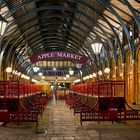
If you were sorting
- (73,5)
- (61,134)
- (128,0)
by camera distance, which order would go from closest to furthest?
1. (61,134)
2. (128,0)
3. (73,5)

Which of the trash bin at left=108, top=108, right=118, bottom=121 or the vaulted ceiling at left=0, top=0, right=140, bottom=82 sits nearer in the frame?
the trash bin at left=108, top=108, right=118, bottom=121

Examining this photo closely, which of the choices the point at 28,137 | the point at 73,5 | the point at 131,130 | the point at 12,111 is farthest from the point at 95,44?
the point at 73,5

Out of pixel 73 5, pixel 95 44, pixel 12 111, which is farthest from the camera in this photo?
pixel 73 5

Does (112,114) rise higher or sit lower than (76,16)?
lower

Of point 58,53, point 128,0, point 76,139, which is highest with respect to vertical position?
point 128,0

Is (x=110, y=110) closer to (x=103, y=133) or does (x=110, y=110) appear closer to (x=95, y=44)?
(x=103, y=133)

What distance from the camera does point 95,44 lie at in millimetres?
21656

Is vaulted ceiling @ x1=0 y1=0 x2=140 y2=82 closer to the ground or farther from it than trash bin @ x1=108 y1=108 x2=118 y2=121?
farther from it

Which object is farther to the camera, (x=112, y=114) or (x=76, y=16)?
(x=76, y=16)

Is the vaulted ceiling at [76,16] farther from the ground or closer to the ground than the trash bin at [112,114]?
farther from the ground

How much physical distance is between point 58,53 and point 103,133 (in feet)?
32.1

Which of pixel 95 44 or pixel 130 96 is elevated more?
pixel 95 44

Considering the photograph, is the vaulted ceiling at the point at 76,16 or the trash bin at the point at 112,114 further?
the vaulted ceiling at the point at 76,16

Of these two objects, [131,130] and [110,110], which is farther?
[110,110]
